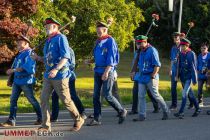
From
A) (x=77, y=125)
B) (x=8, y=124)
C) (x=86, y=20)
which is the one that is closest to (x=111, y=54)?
(x=77, y=125)

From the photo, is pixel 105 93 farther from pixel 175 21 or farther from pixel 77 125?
pixel 175 21

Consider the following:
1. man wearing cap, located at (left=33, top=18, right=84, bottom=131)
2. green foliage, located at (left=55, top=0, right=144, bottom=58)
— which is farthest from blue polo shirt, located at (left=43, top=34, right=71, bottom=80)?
green foliage, located at (left=55, top=0, right=144, bottom=58)

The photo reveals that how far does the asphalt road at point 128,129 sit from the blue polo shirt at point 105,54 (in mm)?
1139

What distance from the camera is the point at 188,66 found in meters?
11.2

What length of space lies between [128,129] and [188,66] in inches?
106

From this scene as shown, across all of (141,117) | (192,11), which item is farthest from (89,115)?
(192,11)

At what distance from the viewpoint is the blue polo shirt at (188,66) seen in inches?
438

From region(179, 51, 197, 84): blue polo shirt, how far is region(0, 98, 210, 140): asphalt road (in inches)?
35.3

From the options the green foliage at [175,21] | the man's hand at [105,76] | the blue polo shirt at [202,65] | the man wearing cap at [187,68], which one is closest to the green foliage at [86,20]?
the blue polo shirt at [202,65]

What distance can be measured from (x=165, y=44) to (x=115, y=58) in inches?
1465

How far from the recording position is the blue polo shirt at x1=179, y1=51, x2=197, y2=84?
11127 mm

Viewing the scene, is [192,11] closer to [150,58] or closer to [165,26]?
[165,26]

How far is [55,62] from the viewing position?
8492 millimetres

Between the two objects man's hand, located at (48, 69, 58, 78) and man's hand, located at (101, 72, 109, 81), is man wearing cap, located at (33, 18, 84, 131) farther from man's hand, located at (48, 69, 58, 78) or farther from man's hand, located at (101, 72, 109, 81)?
man's hand, located at (101, 72, 109, 81)
